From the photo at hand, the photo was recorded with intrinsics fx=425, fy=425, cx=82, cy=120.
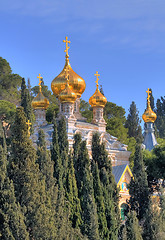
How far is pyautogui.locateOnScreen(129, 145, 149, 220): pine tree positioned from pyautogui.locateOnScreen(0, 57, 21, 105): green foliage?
25.3 m

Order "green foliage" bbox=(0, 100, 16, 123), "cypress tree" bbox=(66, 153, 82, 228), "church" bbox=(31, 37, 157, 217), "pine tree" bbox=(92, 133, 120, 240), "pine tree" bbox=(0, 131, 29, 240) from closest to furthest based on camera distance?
1. "pine tree" bbox=(0, 131, 29, 240)
2. "cypress tree" bbox=(66, 153, 82, 228)
3. "pine tree" bbox=(92, 133, 120, 240)
4. "church" bbox=(31, 37, 157, 217)
5. "green foliage" bbox=(0, 100, 16, 123)

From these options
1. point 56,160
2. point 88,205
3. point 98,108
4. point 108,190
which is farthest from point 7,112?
point 88,205

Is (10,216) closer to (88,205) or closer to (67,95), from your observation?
(88,205)

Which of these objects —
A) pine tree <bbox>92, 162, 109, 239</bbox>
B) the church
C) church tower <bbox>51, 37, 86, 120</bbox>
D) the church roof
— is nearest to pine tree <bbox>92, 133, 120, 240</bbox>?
pine tree <bbox>92, 162, 109, 239</bbox>

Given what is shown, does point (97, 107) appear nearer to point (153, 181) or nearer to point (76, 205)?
point (153, 181)

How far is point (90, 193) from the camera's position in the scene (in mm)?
14094

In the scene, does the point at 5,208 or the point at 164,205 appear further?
the point at 164,205

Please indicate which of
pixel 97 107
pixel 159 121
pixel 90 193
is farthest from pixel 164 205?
pixel 159 121

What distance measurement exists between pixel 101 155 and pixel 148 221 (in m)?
3.03

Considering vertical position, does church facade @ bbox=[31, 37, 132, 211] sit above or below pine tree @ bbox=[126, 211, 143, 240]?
above

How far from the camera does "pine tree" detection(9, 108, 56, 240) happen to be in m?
11.0

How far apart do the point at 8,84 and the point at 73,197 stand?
97.5 feet

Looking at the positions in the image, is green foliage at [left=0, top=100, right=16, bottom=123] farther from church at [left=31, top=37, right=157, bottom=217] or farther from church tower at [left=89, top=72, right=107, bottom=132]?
church tower at [left=89, top=72, right=107, bottom=132]

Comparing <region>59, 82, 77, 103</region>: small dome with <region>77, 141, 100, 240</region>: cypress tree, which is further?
<region>59, 82, 77, 103</region>: small dome
